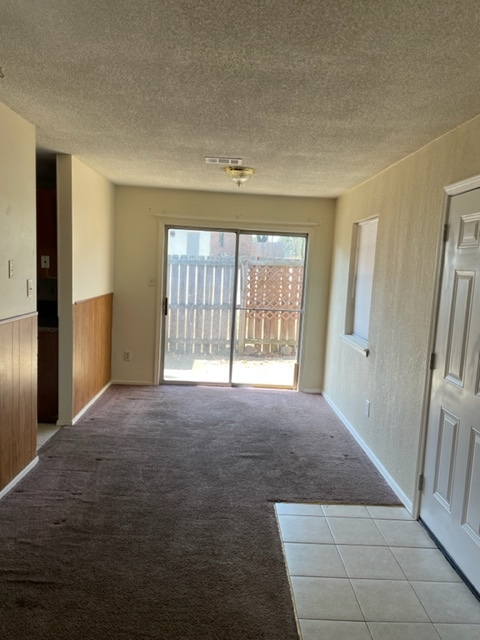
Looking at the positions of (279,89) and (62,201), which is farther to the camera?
(62,201)

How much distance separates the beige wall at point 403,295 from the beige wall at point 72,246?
2570 mm

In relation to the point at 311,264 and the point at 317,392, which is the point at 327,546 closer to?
the point at 317,392

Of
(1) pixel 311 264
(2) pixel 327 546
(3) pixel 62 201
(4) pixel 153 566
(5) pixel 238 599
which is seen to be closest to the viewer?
(5) pixel 238 599

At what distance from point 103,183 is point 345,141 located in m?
2.73

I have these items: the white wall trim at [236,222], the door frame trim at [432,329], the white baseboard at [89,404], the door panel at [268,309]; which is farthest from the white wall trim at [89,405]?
the door frame trim at [432,329]

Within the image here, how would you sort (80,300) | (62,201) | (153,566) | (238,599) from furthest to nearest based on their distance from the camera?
(80,300) → (62,201) → (153,566) → (238,599)

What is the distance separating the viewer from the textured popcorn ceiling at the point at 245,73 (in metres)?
1.45

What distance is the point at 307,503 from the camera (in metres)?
2.75

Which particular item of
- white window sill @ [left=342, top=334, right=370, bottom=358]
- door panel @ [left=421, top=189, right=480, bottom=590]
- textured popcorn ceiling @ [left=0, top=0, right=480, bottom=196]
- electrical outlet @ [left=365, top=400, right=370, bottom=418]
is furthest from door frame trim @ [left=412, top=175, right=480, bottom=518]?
white window sill @ [left=342, top=334, right=370, bottom=358]

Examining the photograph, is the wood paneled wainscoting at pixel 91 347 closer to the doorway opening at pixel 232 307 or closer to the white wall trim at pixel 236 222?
the doorway opening at pixel 232 307

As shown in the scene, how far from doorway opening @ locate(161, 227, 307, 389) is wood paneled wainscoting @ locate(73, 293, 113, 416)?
70cm

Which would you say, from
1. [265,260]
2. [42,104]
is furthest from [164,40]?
[265,260]

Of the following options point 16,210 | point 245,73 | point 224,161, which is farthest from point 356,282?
point 16,210

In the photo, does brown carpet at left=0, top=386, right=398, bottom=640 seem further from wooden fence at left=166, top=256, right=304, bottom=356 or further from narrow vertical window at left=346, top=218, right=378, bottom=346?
wooden fence at left=166, top=256, right=304, bottom=356
